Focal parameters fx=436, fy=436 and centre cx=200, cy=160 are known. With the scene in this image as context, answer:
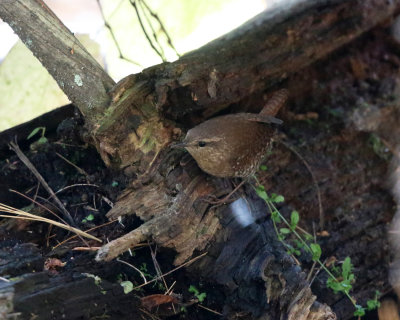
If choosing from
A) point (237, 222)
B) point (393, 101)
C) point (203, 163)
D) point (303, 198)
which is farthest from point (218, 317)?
point (393, 101)

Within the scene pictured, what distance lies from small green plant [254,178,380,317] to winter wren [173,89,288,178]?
20 centimetres

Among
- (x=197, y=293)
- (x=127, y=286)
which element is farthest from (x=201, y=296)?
(x=127, y=286)

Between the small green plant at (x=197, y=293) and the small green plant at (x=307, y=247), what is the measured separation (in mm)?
565

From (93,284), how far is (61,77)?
1101mm

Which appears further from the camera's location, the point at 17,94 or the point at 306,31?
the point at 17,94

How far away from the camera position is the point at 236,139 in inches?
115

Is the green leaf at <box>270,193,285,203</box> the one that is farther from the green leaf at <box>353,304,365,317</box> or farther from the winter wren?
the green leaf at <box>353,304,365,317</box>

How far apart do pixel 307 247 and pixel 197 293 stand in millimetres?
761

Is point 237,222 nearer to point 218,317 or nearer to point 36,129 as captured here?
point 218,317

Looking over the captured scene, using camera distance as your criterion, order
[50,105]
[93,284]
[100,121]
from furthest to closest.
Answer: [50,105], [100,121], [93,284]

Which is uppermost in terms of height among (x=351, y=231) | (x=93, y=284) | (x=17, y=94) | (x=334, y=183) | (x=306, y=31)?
(x=17, y=94)

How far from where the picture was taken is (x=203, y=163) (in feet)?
8.36

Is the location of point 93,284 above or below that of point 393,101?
above

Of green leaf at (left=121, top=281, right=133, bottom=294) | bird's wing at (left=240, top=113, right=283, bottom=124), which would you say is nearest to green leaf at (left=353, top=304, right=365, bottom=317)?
bird's wing at (left=240, top=113, right=283, bottom=124)
